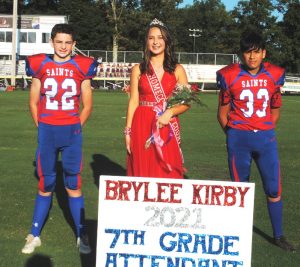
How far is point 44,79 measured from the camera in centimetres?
→ 536

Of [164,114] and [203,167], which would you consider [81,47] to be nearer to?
[203,167]

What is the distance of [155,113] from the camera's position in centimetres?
514

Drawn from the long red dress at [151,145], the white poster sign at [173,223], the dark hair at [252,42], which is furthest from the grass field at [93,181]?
the dark hair at [252,42]

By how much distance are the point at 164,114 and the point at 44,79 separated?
118 cm

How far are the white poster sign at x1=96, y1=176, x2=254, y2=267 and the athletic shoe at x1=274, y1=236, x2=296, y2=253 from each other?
242 centimetres

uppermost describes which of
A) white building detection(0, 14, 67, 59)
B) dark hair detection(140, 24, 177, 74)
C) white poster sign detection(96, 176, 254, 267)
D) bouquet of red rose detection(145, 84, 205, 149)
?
white building detection(0, 14, 67, 59)

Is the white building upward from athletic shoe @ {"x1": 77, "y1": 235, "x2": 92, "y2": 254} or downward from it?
upward

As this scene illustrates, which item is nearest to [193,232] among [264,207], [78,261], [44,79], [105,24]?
[78,261]

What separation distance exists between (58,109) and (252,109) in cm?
178

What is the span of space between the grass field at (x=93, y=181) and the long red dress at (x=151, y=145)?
99 centimetres

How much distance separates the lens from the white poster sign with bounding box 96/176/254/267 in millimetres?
3412

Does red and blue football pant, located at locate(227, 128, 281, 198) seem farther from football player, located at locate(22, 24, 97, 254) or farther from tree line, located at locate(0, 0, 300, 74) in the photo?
tree line, located at locate(0, 0, 300, 74)

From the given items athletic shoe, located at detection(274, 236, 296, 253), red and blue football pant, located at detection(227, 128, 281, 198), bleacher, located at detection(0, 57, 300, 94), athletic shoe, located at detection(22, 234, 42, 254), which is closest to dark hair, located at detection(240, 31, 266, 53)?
red and blue football pant, located at detection(227, 128, 281, 198)

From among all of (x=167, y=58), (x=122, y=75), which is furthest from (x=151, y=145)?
(x=122, y=75)
